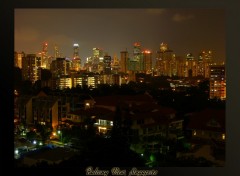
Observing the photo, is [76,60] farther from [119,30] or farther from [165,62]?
[165,62]

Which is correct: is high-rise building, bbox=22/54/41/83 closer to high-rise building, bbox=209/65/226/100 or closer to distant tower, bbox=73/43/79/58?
distant tower, bbox=73/43/79/58

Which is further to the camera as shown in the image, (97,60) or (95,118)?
(97,60)

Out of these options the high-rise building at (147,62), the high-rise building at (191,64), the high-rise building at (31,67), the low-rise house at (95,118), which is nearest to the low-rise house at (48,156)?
the low-rise house at (95,118)

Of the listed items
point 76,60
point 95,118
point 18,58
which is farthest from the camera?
point 76,60

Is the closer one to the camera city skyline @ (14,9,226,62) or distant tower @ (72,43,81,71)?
city skyline @ (14,9,226,62)

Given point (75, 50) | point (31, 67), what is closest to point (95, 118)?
point (75, 50)

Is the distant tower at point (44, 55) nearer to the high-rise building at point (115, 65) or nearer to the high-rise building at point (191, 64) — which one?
the high-rise building at point (115, 65)

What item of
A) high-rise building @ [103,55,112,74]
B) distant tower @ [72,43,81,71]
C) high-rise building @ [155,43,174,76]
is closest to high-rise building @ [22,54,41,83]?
distant tower @ [72,43,81,71]

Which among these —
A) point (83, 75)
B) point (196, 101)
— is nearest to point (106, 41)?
point (83, 75)
